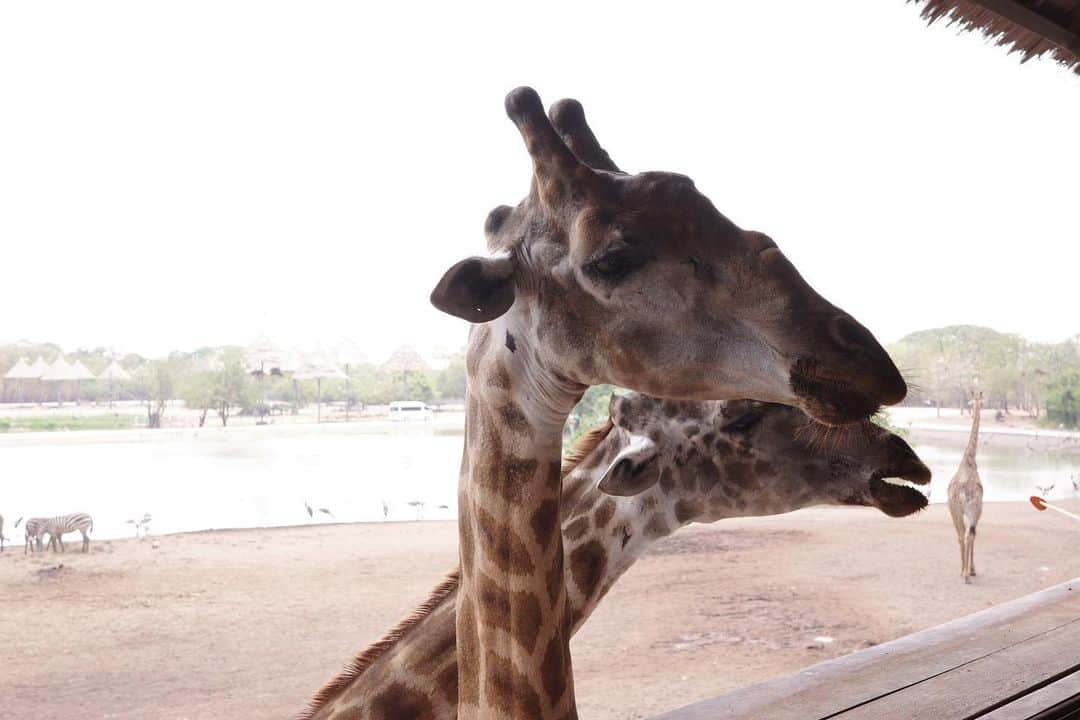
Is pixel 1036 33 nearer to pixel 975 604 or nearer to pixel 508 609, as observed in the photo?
pixel 508 609

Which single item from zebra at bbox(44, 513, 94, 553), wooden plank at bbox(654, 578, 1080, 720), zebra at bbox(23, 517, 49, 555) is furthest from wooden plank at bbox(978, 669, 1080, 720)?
zebra at bbox(23, 517, 49, 555)

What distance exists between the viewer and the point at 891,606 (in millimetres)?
5988

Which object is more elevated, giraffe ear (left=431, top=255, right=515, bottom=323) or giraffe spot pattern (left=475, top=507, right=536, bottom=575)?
giraffe ear (left=431, top=255, right=515, bottom=323)

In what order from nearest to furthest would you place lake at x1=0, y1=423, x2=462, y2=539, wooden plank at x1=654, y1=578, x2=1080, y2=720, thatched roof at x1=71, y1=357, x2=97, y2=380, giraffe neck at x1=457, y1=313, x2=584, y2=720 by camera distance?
giraffe neck at x1=457, y1=313, x2=584, y2=720 < wooden plank at x1=654, y1=578, x2=1080, y2=720 < lake at x1=0, y1=423, x2=462, y2=539 < thatched roof at x1=71, y1=357, x2=97, y2=380

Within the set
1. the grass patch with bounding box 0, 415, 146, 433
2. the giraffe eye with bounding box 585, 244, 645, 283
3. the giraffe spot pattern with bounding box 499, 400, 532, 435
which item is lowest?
the grass patch with bounding box 0, 415, 146, 433

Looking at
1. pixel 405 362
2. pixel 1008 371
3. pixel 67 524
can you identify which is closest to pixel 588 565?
pixel 67 524

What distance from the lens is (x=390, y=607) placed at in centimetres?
670

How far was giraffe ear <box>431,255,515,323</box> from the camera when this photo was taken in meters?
0.60

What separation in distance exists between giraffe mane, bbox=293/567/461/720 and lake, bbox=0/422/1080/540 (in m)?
10.0

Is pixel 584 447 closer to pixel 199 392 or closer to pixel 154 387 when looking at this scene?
pixel 199 392

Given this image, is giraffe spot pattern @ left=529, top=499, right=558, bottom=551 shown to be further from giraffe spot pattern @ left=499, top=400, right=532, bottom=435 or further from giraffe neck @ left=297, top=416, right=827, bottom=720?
giraffe neck @ left=297, top=416, right=827, bottom=720

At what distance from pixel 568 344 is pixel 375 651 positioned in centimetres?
47

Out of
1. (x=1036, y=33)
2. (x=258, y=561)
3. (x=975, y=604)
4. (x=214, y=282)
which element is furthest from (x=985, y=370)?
(x=214, y=282)

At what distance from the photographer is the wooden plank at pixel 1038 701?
1.02 metres
